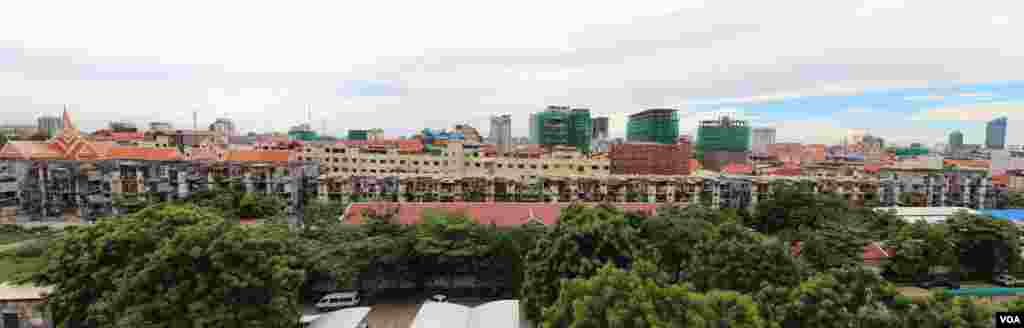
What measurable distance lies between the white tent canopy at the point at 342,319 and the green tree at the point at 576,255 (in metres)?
6.20

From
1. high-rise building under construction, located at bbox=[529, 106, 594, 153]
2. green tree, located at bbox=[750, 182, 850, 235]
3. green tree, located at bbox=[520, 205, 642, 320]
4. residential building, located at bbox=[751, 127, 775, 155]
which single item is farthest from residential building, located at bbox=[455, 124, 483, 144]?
residential building, located at bbox=[751, 127, 775, 155]

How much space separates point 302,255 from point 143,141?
202ft

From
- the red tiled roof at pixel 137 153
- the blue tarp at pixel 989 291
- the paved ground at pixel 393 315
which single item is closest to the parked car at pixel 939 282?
the blue tarp at pixel 989 291

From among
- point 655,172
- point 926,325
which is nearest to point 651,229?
point 926,325

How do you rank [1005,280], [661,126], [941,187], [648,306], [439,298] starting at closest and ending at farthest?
[648,306]
[439,298]
[1005,280]
[941,187]
[661,126]

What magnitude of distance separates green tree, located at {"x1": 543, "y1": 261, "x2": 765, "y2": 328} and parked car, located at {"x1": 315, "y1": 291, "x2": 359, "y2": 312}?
13867mm

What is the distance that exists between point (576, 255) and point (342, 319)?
8.69 meters

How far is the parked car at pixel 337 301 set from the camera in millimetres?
20469

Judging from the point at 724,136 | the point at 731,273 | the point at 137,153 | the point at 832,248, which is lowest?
the point at 832,248

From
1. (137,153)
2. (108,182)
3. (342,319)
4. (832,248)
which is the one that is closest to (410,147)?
(137,153)

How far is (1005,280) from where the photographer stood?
21516 millimetres

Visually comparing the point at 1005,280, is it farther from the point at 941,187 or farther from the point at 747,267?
the point at 941,187

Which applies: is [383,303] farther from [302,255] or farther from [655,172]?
[655,172]

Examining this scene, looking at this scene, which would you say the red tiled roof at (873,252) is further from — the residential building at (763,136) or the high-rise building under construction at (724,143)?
the residential building at (763,136)
